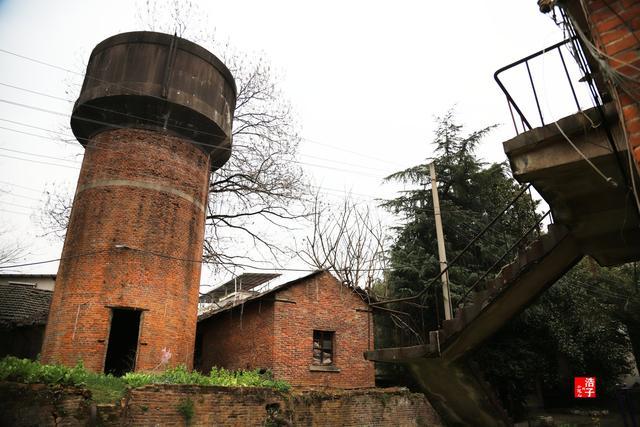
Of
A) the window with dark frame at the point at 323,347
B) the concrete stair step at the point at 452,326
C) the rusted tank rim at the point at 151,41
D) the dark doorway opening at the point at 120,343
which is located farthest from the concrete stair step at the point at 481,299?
the dark doorway opening at the point at 120,343

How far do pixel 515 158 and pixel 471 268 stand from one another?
1581cm

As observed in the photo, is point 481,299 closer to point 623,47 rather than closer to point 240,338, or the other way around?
point 623,47

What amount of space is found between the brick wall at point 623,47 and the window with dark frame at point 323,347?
1382 cm

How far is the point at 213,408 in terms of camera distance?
10328 millimetres

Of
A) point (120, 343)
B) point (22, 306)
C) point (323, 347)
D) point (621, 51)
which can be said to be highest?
point (22, 306)

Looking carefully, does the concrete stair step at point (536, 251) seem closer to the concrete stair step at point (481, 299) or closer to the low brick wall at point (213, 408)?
the concrete stair step at point (481, 299)

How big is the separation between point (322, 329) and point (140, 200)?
7.53 metres

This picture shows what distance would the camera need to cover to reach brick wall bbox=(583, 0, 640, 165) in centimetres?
338

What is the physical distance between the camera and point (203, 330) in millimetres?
18703

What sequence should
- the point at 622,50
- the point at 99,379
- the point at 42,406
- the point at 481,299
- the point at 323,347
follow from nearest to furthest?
the point at 622,50, the point at 481,299, the point at 42,406, the point at 99,379, the point at 323,347

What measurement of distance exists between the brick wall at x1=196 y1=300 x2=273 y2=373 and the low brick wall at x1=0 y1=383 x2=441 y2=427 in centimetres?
274

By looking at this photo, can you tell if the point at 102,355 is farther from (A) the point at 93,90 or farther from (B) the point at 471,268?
(B) the point at 471,268

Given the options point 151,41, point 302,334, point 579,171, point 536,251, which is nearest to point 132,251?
point 302,334

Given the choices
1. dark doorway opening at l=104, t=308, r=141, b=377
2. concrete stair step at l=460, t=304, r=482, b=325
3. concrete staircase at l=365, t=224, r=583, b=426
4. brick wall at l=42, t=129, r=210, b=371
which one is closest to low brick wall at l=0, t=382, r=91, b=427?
brick wall at l=42, t=129, r=210, b=371
